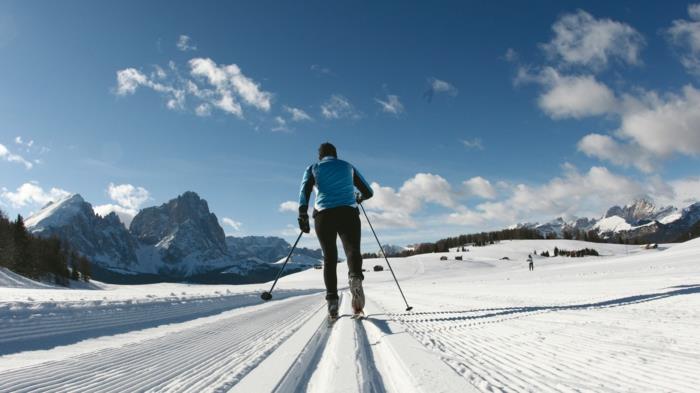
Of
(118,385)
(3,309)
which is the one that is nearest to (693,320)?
(118,385)

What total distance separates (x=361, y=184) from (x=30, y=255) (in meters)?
83.4

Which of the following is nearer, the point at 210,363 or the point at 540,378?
the point at 540,378

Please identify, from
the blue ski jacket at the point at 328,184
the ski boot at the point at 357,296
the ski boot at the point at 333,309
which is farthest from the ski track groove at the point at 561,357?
the blue ski jacket at the point at 328,184

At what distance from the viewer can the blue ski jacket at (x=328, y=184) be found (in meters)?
6.07

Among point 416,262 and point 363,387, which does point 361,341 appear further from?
point 416,262

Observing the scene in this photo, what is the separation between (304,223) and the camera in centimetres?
638

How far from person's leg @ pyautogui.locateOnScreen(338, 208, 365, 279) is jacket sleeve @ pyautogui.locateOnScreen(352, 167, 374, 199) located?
86 cm

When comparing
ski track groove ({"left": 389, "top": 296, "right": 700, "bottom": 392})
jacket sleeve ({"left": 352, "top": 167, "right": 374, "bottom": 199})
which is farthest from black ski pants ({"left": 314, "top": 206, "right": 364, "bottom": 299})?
ski track groove ({"left": 389, "top": 296, "right": 700, "bottom": 392})

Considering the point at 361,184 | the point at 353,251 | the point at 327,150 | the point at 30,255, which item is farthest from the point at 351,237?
the point at 30,255

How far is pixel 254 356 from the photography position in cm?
309

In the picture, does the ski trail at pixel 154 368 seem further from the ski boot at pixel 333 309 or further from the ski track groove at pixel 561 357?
the ski boot at pixel 333 309

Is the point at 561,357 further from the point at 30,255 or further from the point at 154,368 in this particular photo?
the point at 30,255

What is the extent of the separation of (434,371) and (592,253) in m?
127

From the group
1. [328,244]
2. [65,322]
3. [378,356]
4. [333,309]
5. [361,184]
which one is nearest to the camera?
[378,356]
